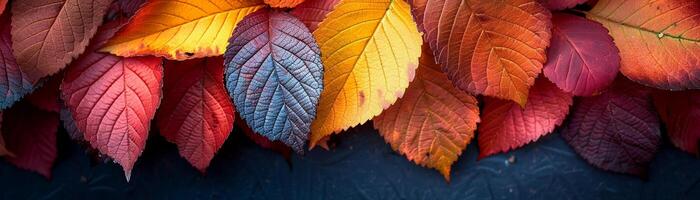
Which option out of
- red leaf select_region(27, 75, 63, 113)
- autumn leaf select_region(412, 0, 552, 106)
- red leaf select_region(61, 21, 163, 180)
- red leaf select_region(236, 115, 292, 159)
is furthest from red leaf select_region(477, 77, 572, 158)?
red leaf select_region(27, 75, 63, 113)

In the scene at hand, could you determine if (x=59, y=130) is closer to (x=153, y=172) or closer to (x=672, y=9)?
(x=153, y=172)

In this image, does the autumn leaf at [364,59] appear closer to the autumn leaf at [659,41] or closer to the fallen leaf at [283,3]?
the fallen leaf at [283,3]

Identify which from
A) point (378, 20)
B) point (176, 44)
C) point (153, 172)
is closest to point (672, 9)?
point (378, 20)

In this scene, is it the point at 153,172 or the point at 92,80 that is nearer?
the point at 92,80

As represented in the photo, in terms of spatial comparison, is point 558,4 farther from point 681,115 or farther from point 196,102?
point 196,102

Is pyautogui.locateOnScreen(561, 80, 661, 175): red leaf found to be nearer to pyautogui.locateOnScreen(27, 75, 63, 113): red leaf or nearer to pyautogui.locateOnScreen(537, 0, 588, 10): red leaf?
pyautogui.locateOnScreen(537, 0, 588, 10): red leaf

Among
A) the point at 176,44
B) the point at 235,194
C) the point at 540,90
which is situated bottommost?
the point at 235,194

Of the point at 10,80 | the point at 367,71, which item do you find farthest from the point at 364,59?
the point at 10,80
